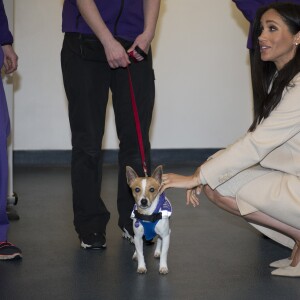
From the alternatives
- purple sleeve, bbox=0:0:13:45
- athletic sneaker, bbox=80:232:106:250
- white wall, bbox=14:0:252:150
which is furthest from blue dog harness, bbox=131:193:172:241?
white wall, bbox=14:0:252:150

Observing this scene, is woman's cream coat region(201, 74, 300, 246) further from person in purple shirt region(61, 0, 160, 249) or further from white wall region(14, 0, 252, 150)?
white wall region(14, 0, 252, 150)

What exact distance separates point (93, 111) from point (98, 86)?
11 centimetres

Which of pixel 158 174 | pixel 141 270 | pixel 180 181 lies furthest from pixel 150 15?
pixel 141 270

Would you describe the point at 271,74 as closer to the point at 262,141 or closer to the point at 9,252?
the point at 262,141

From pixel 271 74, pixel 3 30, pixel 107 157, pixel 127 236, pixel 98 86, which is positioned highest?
pixel 3 30

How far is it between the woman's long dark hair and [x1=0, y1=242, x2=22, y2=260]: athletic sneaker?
1111mm

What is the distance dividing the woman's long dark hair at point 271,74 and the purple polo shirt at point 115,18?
1.81 feet

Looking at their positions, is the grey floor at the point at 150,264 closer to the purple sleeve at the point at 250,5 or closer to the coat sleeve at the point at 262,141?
the coat sleeve at the point at 262,141

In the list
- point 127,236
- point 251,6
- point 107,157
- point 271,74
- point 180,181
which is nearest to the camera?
point 180,181

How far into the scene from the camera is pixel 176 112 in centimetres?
618

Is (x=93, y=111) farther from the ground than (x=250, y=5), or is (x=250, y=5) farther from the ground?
(x=250, y=5)

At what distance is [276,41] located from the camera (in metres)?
2.81

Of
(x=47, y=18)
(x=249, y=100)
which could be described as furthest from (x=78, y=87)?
(x=249, y=100)

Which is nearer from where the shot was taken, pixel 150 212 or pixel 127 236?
pixel 150 212
